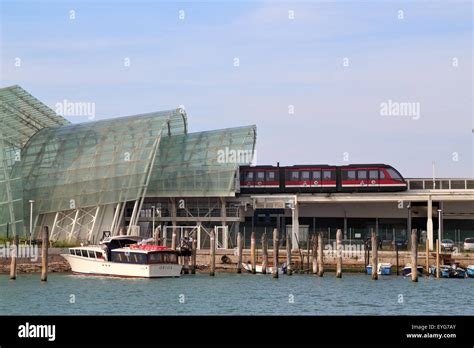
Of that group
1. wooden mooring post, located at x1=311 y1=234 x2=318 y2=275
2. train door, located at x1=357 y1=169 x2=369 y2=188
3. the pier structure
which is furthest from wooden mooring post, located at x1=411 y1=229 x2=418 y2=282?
train door, located at x1=357 y1=169 x2=369 y2=188

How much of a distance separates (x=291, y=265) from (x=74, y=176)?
86.2 ft

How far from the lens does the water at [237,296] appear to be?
189 feet

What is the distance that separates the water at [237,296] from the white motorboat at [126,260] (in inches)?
48.8

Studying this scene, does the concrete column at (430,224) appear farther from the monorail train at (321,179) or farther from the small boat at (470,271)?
the small boat at (470,271)

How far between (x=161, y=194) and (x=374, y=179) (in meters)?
21.8

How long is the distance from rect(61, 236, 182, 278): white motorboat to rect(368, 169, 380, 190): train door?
26.0 m

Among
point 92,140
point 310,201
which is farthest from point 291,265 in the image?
point 92,140

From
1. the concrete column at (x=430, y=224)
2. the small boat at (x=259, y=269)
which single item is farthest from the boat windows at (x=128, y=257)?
the concrete column at (x=430, y=224)

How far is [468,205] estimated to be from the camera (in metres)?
107

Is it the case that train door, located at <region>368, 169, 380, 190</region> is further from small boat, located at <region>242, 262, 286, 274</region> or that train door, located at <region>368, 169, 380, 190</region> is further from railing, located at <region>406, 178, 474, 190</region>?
small boat, located at <region>242, 262, 286, 274</region>

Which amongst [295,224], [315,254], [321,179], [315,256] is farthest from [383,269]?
[295,224]

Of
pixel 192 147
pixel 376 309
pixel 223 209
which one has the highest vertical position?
pixel 192 147
